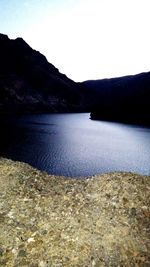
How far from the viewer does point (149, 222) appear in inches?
943

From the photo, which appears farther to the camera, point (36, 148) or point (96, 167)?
point (36, 148)

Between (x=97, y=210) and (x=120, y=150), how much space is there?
253 ft

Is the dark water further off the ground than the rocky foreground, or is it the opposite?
the rocky foreground

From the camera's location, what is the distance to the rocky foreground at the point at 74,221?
19.7 m

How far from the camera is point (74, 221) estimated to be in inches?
912

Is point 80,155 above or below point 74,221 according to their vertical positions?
below

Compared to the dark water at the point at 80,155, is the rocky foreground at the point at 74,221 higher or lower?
higher

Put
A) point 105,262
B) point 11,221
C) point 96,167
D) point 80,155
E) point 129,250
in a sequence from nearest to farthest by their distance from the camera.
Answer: point 105,262 → point 129,250 → point 11,221 → point 96,167 → point 80,155

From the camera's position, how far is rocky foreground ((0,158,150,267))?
19672mm

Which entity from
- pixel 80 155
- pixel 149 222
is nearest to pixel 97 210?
pixel 149 222

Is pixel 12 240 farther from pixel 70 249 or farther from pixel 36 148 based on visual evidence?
pixel 36 148

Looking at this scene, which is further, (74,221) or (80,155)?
(80,155)

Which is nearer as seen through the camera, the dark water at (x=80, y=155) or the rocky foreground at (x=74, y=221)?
the rocky foreground at (x=74, y=221)

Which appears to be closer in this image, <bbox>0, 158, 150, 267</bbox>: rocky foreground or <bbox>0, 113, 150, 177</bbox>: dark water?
<bbox>0, 158, 150, 267</bbox>: rocky foreground
